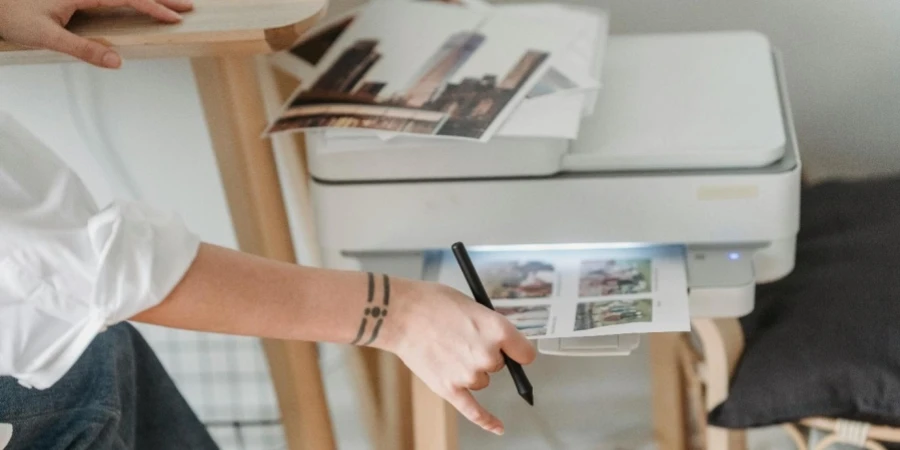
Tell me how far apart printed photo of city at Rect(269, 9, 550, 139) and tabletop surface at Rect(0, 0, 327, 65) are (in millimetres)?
87

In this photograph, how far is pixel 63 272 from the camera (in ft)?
1.93

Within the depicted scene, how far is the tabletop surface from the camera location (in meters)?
0.74

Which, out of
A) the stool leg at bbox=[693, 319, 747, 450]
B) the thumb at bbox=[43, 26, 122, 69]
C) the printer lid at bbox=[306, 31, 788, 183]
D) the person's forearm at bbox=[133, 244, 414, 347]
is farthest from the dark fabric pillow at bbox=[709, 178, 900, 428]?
the thumb at bbox=[43, 26, 122, 69]

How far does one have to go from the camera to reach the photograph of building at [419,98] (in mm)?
802

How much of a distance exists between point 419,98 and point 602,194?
0.20 meters

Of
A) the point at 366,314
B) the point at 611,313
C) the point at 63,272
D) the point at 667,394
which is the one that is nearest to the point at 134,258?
the point at 63,272

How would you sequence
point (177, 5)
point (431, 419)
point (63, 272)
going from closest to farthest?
point (63, 272)
point (177, 5)
point (431, 419)

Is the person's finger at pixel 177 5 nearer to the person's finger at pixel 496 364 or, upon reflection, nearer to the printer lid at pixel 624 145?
the printer lid at pixel 624 145

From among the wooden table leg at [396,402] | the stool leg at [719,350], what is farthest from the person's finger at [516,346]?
the wooden table leg at [396,402]

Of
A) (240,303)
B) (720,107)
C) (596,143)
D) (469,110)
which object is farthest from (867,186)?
(240,303)

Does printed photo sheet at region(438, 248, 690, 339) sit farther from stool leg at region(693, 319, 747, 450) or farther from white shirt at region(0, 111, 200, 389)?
white shirt at region(0, 111, 200, 389)

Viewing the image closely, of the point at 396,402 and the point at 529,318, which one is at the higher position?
the point at 529,318

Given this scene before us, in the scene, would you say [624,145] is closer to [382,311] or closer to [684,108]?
[684,108]

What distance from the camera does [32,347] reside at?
595mm
